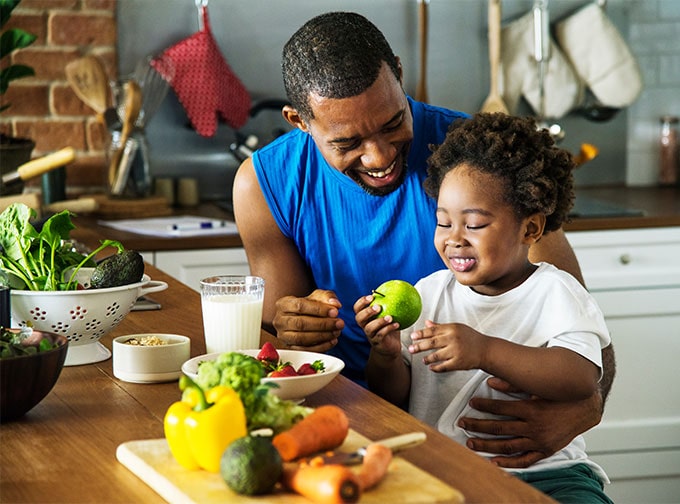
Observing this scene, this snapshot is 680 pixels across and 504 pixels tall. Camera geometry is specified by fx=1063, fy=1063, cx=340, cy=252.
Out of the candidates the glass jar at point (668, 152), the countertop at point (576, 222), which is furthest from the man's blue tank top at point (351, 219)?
the glass jar at point (668, 152)

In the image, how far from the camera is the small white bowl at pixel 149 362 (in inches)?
61.3

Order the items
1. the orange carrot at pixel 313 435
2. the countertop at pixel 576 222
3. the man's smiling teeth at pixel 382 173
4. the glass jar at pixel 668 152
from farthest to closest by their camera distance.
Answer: the glass jar at pixel 668 152 < the countertop at pixel 576 222 < the man's smiling teeth at pixel 382 173 < the orange carrot at pixel 313 435

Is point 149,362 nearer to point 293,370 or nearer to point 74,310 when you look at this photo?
point 74,310

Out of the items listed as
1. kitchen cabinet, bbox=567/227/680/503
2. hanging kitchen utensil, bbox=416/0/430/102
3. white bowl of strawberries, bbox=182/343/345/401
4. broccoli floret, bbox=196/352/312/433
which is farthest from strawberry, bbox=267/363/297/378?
hanging kitchen utensil, bbox=416/0/430/102

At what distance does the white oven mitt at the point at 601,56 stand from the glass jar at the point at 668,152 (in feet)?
0.73

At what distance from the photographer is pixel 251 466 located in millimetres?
1034

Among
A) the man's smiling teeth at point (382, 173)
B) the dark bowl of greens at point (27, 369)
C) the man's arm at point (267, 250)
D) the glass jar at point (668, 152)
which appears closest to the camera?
the dark bowl of greens at point (27, 369)

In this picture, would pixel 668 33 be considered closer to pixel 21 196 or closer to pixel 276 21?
pixel 276 21

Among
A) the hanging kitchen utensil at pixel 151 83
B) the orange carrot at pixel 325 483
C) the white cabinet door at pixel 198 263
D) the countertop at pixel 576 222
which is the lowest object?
the white cabinet door at pixel 198 263

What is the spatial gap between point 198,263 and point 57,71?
0.95 m

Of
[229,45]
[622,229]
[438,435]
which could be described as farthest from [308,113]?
[229,45]

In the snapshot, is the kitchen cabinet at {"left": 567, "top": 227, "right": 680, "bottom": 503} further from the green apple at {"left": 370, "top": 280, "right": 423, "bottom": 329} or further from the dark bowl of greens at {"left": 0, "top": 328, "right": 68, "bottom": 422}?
the dark bowl of greens at {"left": 0, "top": 328, "right": 68, "bottom": 422}

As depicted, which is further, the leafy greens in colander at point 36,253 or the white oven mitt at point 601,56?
the white oven mitt at point 601,56

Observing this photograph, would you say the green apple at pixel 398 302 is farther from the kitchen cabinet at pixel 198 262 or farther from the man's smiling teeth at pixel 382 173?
the kitchen cabinet at pixel 198 262
